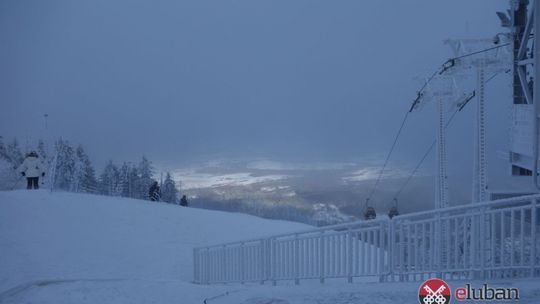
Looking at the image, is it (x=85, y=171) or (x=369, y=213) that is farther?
(x=85, y=171)

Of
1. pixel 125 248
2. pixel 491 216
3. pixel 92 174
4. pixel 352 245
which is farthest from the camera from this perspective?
pixel 92 174

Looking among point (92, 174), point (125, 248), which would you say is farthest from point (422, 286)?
point (92, 174)

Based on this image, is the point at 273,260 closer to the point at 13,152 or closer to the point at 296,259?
the point at 296,259

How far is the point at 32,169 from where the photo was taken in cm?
2394

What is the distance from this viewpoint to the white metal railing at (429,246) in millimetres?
7008

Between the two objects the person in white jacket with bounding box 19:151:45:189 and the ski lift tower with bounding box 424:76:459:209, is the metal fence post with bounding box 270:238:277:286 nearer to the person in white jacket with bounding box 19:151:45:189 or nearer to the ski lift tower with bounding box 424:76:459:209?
the ski lift tower with bounding box 424:76:459:209

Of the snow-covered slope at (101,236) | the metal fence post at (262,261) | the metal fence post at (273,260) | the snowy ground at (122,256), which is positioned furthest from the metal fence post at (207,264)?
the metal fence post at (273,260)

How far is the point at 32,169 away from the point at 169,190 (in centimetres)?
4002

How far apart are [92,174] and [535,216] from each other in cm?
6058

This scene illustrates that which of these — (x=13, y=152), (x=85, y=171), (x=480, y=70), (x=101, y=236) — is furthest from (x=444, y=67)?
(x=13, y=152)

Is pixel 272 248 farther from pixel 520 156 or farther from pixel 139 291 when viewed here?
pixel 520 156

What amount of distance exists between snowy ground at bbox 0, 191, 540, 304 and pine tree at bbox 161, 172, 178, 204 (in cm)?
3677

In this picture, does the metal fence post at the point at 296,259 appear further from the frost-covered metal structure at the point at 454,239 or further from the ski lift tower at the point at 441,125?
the ski lift tower at the point at 441,125

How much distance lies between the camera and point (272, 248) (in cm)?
1108
